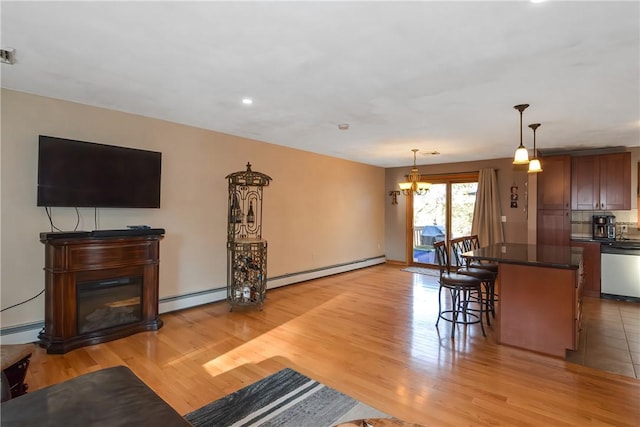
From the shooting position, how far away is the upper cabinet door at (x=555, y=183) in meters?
5.90

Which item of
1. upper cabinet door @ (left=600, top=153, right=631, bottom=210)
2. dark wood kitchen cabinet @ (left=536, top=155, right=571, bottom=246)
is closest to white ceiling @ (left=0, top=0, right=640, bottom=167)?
upper cabinet door @ (left=600, top=153, right=631, bottom=210)

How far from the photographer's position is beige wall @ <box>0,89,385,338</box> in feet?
10.8

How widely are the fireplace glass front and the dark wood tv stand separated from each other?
0.03 feet

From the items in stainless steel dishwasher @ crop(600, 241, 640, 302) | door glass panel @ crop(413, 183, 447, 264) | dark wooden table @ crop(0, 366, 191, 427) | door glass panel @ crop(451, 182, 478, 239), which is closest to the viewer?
dark wooden table @ crop(0, 366, 191, 427)

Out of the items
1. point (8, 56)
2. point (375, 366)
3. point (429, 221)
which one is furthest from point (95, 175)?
point (429, 221)

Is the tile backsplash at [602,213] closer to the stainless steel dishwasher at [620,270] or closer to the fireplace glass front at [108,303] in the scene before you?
the stainless steel dishwasher at [620,270]

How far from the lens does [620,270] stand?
5320 mm

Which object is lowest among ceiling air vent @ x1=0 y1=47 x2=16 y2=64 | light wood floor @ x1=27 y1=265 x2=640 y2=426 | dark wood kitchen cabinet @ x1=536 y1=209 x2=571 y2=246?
light wood floor @ x1=27 y1=265 x2=640 y2=426

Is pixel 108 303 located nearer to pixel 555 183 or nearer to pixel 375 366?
pixel 375 366

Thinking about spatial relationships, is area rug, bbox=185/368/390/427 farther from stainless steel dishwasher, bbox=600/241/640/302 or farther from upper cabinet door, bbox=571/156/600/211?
upper cabinet door, bbox=571/156/600/211

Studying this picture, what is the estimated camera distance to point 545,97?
3.27 meters

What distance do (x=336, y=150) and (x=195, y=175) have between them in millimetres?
2648

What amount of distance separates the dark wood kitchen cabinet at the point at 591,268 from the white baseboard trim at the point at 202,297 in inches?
163

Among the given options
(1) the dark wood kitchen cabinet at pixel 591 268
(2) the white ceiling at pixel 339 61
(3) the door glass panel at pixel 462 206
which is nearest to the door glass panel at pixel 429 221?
(3) the door glass panel at pixel 462 206
